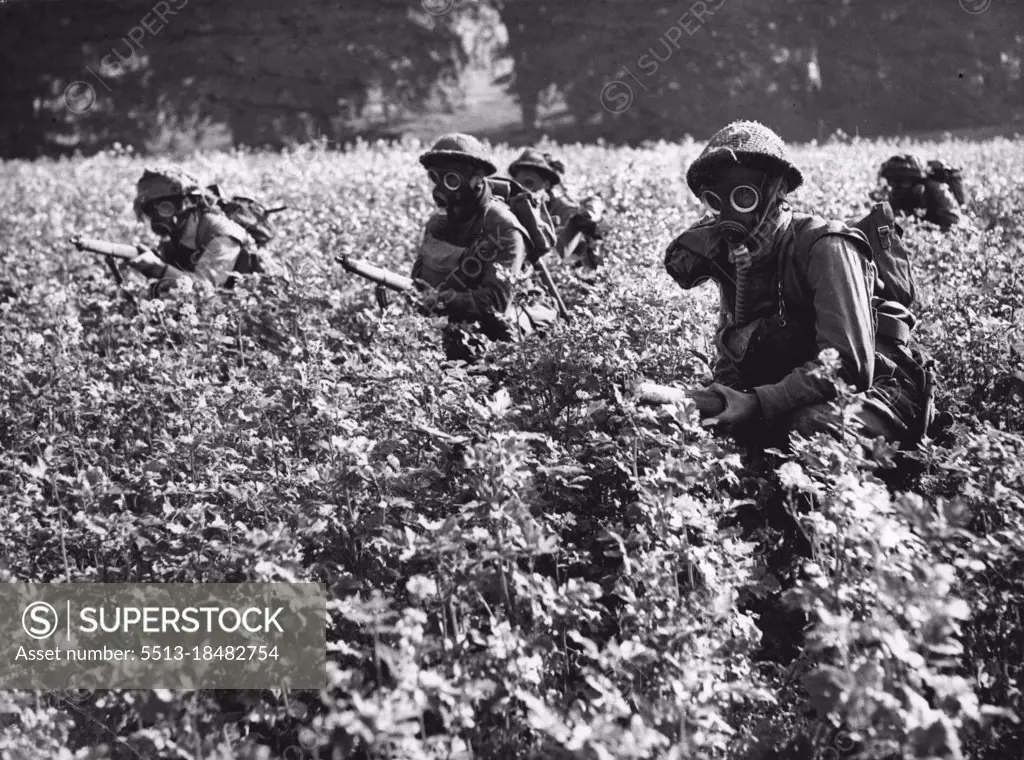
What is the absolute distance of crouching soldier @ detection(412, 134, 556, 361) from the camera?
5.71m

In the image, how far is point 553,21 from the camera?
39.7 metres

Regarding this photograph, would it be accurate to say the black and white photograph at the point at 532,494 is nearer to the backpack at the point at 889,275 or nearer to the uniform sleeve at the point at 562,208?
the backpack at the point at 889,275

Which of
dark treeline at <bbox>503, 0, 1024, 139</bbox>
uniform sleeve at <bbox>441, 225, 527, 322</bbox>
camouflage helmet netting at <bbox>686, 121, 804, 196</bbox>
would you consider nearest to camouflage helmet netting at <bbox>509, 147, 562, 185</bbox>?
uniform sleeve at <bbox>441, 225, 527, 322</bbox>

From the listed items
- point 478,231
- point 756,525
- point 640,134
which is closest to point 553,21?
point 640,134

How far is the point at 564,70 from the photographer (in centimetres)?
3959

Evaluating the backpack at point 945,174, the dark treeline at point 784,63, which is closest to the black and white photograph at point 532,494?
the backpack at point 945,174

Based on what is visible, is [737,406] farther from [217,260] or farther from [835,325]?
[217,260]

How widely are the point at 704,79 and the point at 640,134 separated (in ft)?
9.93

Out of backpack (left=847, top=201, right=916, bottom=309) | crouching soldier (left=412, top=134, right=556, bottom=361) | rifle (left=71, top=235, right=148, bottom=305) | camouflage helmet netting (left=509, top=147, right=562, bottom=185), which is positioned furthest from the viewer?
camouflage helmet netting (left=509, top=147, right=562, bottom=185)

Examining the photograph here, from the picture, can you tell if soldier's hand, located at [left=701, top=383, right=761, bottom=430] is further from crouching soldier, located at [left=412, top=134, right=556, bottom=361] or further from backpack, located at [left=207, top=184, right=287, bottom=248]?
backpack, located at [left=207, top=184, right=287, bottom=248]

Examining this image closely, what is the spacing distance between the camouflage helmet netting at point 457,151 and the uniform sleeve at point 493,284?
1.32ft

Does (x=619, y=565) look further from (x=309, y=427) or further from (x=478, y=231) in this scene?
(x=478, y=231)

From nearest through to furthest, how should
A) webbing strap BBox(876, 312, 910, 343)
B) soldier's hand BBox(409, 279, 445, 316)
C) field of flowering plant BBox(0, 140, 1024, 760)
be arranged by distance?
field of flowering plant BBox(0, 140, 1024, 760) → webbing strap BBox(876, 312, 910, 343) → soldier's hand BBox(409, 279, 445, 316)

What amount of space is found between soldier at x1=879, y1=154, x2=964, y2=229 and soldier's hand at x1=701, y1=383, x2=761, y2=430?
5.89m
